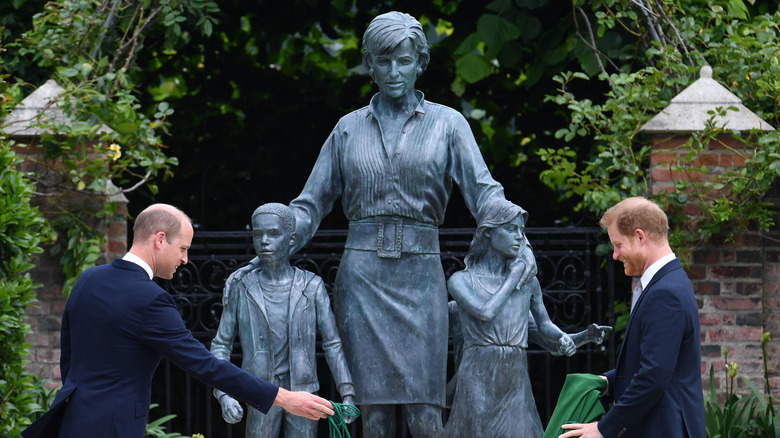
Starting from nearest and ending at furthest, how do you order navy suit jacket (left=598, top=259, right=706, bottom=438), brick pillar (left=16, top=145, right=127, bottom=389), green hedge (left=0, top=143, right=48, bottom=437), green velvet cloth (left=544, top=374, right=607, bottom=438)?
navy suit jacket (left=598, top=259, right=706, bottom=438) → green velvet cloth (left=544, top=374, right=607, bottom=438) → green hedge (left=0, top=143, right=48, bottom=437) → brick pillar (left=16, top=145, right=127, bottom=389)

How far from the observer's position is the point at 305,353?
4.48 meters

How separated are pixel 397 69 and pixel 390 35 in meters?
0.14

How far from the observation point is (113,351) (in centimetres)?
374

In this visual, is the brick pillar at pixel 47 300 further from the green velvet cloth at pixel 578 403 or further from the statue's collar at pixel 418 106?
the green velvet cloth at pixel 578 403

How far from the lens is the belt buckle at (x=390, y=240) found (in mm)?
4543

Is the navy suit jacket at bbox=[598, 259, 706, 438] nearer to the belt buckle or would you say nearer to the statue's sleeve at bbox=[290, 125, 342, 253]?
the belt buckle

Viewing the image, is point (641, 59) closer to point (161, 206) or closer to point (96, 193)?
point (96, 193)

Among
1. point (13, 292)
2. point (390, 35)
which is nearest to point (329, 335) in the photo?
point (390, 35)

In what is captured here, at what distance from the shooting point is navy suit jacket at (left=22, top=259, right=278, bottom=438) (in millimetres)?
3727

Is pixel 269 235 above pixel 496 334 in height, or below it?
above

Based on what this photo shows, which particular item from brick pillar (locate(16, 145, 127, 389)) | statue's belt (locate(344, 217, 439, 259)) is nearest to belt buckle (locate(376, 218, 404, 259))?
statue's belt (locate(344, 217, 439, 259))

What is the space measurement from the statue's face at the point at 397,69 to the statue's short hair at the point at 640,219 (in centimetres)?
119

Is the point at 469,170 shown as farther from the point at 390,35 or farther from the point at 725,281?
the point at 725,281

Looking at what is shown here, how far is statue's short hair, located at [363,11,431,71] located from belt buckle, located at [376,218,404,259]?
674 millimetres
